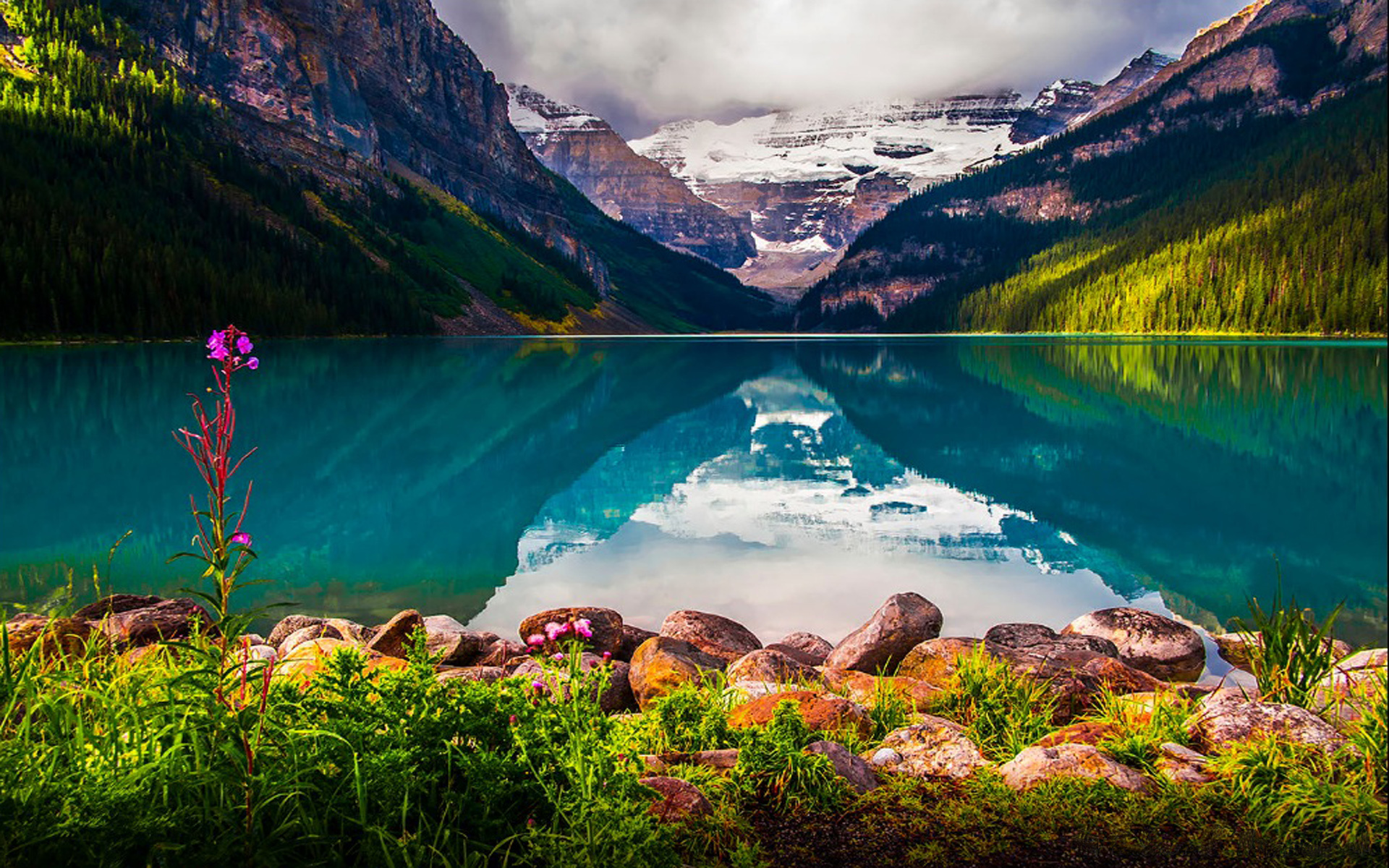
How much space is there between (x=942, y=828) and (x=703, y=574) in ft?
34.2

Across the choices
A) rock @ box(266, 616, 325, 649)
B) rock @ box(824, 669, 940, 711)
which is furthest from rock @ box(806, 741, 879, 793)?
rock @ box(266, 616, 325, 649)

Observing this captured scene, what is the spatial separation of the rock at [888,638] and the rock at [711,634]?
3.90 feet

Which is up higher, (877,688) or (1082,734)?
(1082,734)

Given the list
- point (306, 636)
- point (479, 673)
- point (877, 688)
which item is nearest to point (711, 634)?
point (877, 688)

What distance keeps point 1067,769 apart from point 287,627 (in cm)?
993

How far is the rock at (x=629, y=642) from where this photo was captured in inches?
405

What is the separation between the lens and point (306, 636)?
977 centimetres

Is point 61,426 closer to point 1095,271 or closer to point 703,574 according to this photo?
point 703,574

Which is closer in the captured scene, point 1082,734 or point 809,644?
point 1082,734

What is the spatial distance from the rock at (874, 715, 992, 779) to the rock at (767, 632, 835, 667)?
4.44m

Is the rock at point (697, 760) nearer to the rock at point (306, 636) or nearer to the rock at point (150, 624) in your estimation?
the rock at point (306, 636)

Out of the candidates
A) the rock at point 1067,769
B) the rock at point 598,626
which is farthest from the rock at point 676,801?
the rock at point 598,626

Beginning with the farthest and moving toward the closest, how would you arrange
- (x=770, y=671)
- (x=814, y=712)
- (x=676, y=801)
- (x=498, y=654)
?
1. (x=498, y=654)
2. (x=770, y=671)
3. (x=814, y=712)
4. (x=676, y=801)

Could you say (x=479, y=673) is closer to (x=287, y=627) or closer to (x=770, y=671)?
(x=770, y=671)
